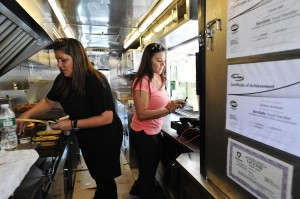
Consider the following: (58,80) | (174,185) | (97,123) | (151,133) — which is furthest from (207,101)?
(174,185)

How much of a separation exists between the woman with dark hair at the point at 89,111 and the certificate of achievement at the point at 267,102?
1.07 m

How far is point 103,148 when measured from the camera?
1778mm

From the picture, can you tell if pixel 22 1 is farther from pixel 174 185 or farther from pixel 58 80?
pixel 174 185

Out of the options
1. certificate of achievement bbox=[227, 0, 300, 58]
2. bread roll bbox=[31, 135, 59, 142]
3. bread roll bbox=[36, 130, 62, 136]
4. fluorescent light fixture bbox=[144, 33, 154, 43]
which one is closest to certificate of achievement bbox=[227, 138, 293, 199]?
certificate of achievement bbox=[227, 0, 300, 58]

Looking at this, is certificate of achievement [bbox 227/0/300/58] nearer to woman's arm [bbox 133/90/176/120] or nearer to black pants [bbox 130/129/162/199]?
woman's arm [bbox 133/90/176/120]

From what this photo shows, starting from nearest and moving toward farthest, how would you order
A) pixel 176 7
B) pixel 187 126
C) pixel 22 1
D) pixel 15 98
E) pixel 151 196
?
1. pixel 22 1
2. pixel 187 126
3. pixel 151 196
4. pixel 176 7
5. pixel 15 98

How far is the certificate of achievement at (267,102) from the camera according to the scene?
0.56 meters

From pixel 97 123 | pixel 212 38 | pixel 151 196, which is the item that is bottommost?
pixel 151 196

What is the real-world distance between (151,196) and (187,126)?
2.38ft

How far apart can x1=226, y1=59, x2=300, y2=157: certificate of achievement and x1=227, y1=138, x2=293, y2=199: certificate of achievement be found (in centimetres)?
5

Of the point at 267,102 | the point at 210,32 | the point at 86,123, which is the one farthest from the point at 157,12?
the point at 267,102

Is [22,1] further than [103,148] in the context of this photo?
No

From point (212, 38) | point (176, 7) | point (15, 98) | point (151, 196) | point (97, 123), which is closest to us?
point (212, 38)

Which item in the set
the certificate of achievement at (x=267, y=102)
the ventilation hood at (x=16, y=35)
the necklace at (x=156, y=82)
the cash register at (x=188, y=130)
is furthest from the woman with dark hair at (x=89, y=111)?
the certificate of achievement at (x=267, y=102)
